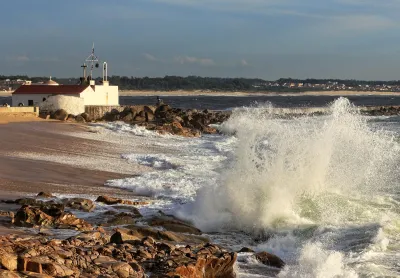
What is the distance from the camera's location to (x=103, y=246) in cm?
933

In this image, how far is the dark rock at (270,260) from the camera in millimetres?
10203

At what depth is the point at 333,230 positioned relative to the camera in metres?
12.8

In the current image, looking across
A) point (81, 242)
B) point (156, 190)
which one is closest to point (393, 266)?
point (81, 242)

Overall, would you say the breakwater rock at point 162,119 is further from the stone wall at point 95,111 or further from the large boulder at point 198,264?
the large boulder at point 198,264

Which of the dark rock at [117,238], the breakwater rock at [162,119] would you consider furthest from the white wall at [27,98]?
the dark rock at [117,238]

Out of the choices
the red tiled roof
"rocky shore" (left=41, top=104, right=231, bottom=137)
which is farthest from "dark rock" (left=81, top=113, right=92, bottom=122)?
the red tiled roof

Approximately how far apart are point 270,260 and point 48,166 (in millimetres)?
11423

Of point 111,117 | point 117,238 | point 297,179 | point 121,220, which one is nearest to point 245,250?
point 117,238

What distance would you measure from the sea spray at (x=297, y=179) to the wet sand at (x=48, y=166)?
3.21 metres

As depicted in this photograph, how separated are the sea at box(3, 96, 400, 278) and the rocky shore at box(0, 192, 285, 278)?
0.57m

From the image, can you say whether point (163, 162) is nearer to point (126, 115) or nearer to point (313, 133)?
point (313, 133)

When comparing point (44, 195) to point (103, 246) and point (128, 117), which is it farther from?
Answer: point (128, 117)

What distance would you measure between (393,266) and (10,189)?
876 cm

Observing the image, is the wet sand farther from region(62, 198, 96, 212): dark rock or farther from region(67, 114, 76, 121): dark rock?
region(67, 114, 76, 121): dark rock
